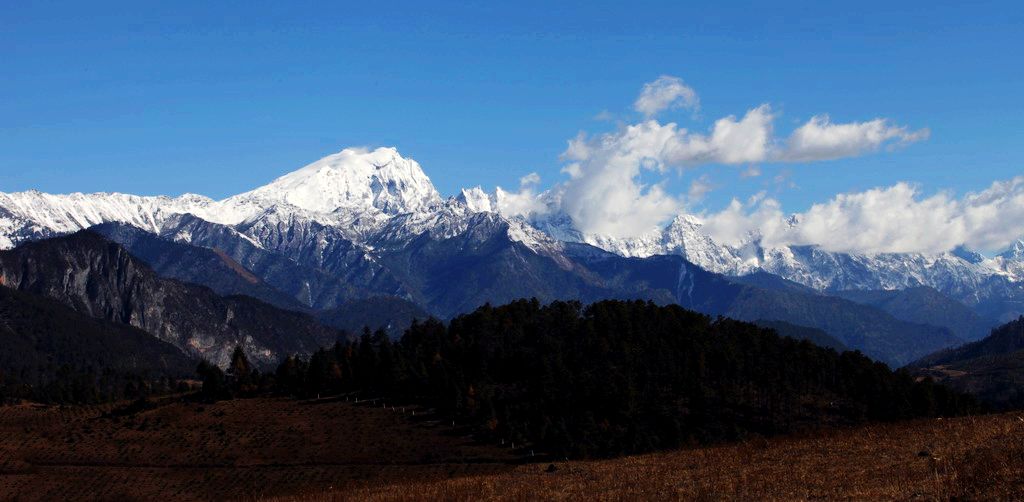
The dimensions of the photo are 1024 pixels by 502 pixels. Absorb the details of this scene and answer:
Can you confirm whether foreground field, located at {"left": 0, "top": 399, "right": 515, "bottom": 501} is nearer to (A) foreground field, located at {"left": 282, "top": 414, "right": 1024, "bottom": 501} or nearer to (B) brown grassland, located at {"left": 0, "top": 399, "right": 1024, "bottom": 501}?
(B) brown grassland, located at {"left": 0, "top": 399, "right": 1024, "bottom": 501}

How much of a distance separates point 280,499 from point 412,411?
488ft

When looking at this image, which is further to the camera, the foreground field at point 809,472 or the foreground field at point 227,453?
the foreground field at point 227,453

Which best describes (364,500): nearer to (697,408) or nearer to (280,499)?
(280,499)

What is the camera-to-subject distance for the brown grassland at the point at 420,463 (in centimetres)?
3581

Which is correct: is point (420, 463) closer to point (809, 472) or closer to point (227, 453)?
point (227, 453)

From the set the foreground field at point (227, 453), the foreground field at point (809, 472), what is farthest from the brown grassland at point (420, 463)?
the foreground field at point (227, 453)

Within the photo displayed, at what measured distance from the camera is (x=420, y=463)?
160 metres

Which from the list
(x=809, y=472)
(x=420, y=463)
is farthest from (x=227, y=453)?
(x=809, y=472)

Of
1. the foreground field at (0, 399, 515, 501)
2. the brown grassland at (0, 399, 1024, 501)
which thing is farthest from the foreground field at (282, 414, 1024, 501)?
the foreground field at (0, 399, 515, 501)

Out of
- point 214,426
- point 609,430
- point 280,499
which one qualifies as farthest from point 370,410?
point 280,499

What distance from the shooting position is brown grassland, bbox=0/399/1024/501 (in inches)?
1410

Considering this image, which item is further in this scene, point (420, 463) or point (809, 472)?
point (420, 463)

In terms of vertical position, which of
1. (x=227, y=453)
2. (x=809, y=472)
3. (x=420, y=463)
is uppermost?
(x=809, y=472)

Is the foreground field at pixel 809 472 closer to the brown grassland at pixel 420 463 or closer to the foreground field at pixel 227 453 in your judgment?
the brown grassland at pixel 420 463
